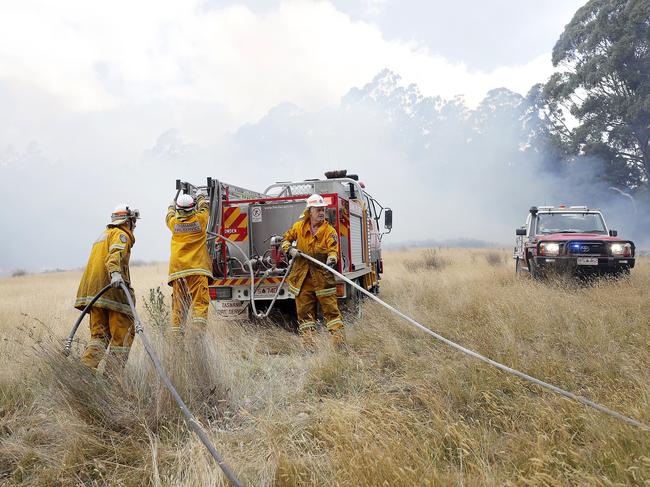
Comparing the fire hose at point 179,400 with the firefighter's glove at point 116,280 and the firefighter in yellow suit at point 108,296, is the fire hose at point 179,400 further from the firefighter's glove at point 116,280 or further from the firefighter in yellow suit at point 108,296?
the firefighter in yellow suit at point 108,296

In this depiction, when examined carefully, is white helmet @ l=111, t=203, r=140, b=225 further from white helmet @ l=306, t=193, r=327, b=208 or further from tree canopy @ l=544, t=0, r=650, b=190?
tree canopy @ l=544, t=0, r=650, b=190

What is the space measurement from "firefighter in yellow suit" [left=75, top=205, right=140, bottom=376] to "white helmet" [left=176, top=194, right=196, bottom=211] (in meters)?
0.82

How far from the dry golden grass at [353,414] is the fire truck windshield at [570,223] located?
4.50 metres

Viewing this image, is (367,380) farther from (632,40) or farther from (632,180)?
(632,180)

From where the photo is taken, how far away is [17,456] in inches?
116

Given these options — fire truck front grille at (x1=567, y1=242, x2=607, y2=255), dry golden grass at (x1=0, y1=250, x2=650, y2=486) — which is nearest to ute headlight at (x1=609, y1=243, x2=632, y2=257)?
fire truck front grille at (x1=567, y1=242, x2=607, y2=255)

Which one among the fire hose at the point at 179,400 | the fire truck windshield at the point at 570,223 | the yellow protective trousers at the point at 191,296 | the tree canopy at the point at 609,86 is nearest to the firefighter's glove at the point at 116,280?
the fire hose at the point at 179,400

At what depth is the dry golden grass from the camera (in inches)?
98.3

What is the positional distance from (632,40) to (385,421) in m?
22.8

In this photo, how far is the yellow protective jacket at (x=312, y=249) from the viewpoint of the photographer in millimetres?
5609

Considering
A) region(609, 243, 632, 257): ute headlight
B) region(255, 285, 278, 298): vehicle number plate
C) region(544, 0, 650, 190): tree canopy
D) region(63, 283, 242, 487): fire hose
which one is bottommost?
region(63, 283, 242, 487): fire hose

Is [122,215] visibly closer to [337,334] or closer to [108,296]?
[108,296]

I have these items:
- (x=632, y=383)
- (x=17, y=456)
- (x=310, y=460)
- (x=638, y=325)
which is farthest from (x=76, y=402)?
(x=638, y=325)

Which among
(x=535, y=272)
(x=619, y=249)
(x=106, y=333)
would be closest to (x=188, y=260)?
(x=106, y=333)
